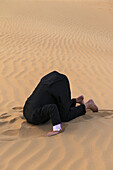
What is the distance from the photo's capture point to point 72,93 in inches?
206

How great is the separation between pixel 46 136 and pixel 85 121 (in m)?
0.81

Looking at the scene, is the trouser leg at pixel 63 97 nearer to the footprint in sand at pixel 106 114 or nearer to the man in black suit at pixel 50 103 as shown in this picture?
the man in black suit at pixel 50 103

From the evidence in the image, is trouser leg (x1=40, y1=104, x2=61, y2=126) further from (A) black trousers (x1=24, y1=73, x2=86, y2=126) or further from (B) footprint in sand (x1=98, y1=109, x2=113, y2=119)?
(B) footprint in sand (x1=98, y1=109, x2=113, y2=119)

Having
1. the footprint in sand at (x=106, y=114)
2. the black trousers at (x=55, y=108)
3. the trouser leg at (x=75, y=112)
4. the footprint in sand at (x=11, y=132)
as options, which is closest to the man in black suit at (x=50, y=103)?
the black trousers at (x=55, y=108)

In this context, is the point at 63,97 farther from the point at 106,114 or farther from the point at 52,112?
the point at 106,114

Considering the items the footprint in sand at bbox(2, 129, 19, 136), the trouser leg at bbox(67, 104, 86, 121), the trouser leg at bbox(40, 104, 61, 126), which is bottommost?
the footprint in sand at bbox(2, 129, 19, 136)

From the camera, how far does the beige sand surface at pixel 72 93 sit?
2.69 metres

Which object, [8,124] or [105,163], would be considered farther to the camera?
[8,124]

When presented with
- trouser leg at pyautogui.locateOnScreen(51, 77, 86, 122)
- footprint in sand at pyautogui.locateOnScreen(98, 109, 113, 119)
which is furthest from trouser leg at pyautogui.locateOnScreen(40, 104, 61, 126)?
footprint in sand at pyautogui.locateOnScreen(98, 109, 113, 119)

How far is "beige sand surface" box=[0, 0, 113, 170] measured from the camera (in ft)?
8.84

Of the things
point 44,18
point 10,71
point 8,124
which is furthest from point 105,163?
point 44,18

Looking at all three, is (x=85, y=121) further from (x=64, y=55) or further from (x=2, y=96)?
(x=64, y=55)

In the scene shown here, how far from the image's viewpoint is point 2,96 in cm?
463

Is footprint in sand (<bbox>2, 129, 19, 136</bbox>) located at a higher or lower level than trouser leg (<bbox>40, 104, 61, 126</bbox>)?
lower
